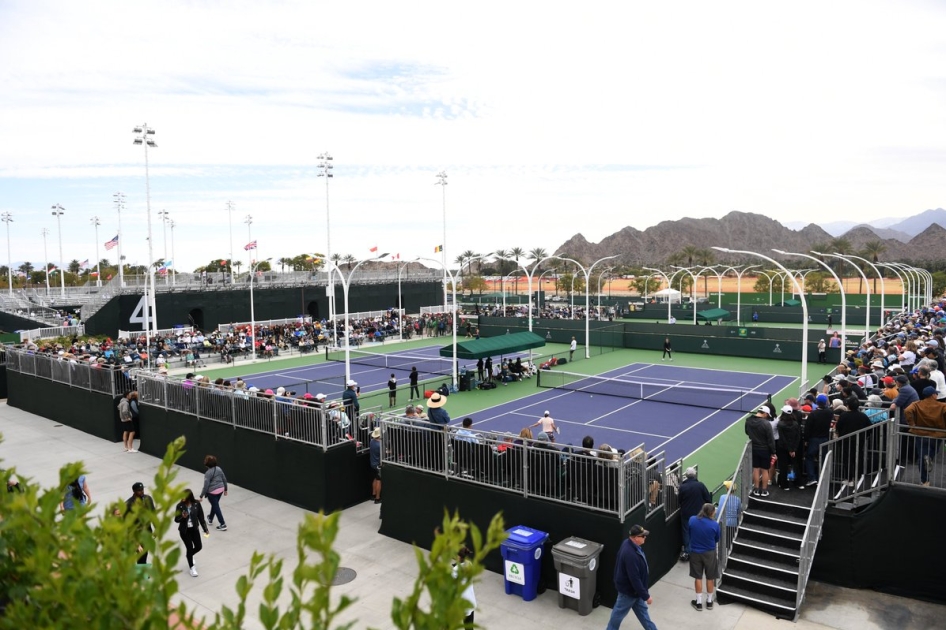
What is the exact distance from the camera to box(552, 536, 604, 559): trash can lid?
10977 millimetres

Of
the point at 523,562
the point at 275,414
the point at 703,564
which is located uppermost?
the point at 275,414

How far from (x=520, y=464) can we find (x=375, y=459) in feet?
15.5

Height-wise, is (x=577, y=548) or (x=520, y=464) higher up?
(x=520, y=464)

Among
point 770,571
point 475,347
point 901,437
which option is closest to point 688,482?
point 770,571

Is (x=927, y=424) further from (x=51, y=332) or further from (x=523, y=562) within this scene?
(x=51, y=332)

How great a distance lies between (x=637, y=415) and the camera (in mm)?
27062

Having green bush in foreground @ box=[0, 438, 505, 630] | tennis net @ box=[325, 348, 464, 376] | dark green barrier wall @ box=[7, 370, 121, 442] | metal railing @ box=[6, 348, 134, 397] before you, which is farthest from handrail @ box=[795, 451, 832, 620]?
tennis net @ box=[325, 348, 464, 376]

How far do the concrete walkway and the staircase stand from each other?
30 centimetres

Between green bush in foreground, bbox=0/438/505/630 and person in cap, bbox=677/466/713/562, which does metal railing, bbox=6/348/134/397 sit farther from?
green bush in foreground, bbox=0/438/505/630

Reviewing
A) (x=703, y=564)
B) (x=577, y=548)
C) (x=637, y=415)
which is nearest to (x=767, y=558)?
(x=703, y=564)

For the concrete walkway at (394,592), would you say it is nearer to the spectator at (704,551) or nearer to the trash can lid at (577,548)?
the spectator at (704,551)

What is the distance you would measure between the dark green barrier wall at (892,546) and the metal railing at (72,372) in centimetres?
2030

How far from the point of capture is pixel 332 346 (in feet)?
158

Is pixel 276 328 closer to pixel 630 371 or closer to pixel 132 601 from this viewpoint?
pixel 630 371
